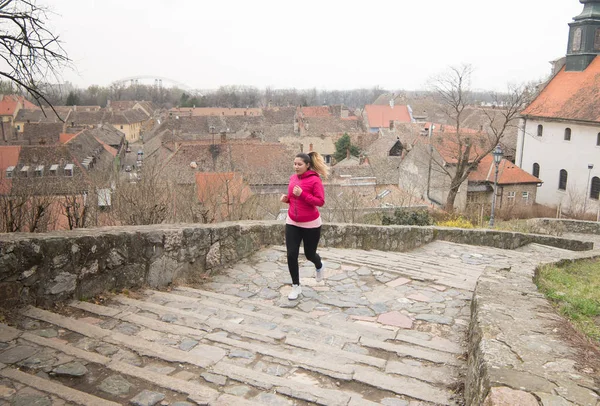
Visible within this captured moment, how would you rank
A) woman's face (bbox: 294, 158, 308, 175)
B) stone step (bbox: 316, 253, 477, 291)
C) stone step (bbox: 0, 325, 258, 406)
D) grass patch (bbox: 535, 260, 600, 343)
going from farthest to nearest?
stone step (bbox: 316, 253, 477, 291) → woman's face (bbox: 294, 158, 308, 175) → grass patch (bbox: 535, 260, 600, 343) → stone step (bbox: 0, 325, 258, 406)

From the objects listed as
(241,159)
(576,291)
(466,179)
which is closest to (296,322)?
(576,291)

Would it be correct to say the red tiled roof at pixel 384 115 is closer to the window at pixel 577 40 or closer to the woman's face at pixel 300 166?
the window at pixel 577 40

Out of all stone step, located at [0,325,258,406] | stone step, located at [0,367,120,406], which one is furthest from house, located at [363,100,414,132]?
stone step, located at [0,367,120,406]

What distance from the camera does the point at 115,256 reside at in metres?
5.42

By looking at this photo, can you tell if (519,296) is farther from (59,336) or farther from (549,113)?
(549,113)

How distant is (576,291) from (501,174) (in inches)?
1196

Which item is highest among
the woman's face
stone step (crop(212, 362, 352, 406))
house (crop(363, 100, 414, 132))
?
house (crop(363, 100, 414, 132))

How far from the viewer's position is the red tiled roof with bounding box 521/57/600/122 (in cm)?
3653

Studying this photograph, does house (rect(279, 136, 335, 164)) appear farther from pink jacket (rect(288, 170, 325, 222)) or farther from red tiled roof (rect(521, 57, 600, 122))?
pink jacket (rect(288, 170, 325, 222))

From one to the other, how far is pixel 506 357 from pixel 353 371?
1.16m

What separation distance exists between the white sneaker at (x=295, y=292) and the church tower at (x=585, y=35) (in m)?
42.5

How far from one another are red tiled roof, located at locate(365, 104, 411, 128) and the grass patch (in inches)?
3150

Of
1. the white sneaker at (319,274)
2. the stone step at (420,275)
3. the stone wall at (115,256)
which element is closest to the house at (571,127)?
the stone step at (420,275)

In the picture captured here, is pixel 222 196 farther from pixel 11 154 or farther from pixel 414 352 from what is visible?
pixel 11 154
